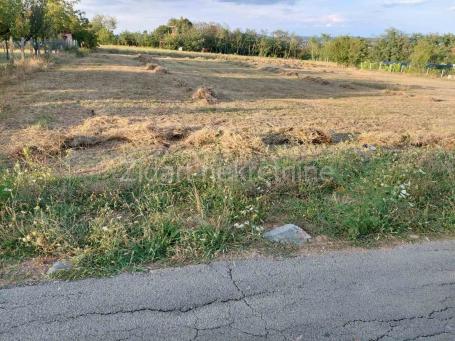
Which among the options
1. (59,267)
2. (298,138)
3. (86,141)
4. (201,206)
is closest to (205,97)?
(298,138)

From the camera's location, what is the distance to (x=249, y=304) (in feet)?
9.61

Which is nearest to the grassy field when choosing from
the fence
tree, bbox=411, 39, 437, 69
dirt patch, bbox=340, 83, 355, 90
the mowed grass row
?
the mowed grass row

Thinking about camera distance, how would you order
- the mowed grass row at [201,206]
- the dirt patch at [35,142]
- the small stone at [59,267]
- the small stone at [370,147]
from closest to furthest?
1. the small stone at [59,267]
2. the mowed grass row at [201,206]
3. the dirt patch at [35,142]
4. the small stone at [370,147]

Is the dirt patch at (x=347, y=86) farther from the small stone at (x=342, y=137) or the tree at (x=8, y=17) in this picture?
the tree at (x=8, y=17)

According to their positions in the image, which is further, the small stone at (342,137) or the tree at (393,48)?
the tree at (393,48)

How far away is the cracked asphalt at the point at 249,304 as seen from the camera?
262cm

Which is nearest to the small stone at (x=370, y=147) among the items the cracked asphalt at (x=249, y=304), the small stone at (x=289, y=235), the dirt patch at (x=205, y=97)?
the small stone at (x=289, y=235)

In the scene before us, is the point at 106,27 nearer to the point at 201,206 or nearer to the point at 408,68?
the point at 408,68

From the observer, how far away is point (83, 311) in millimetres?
2744

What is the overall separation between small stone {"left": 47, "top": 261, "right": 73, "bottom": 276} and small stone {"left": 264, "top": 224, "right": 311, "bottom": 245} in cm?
176

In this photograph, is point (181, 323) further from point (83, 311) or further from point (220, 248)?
point (220, 248)

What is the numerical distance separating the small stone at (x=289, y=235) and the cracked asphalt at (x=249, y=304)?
0.35 metres

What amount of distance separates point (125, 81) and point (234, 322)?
1561 centimetres

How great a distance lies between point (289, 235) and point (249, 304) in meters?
1.16
